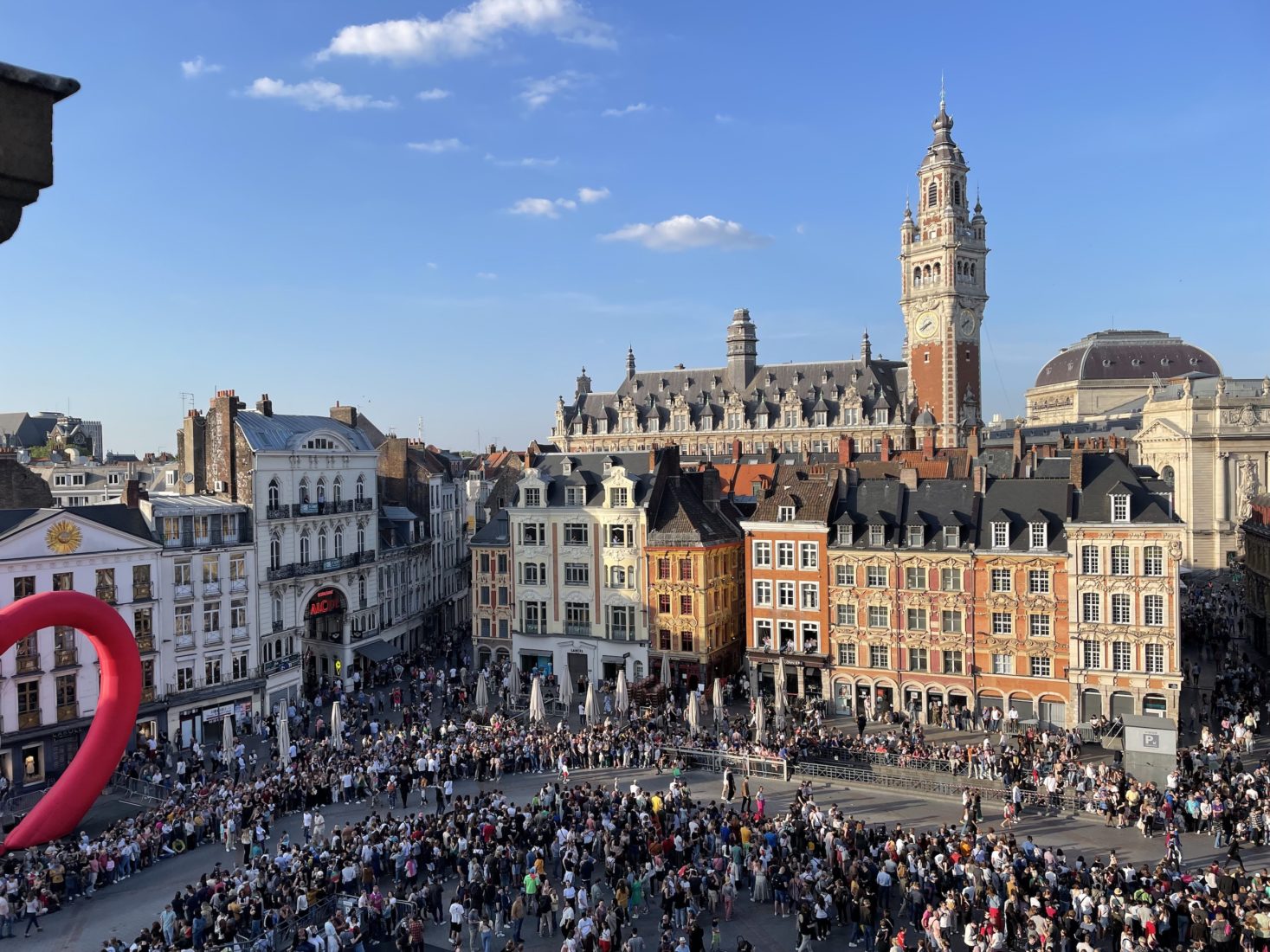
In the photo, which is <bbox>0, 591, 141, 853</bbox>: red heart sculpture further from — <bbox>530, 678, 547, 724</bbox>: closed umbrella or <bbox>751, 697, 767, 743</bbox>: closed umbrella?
<bbox>751, 697, 767, 743</bbox>: closed umbrella

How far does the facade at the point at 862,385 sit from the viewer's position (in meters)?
105

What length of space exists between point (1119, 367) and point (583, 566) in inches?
4399

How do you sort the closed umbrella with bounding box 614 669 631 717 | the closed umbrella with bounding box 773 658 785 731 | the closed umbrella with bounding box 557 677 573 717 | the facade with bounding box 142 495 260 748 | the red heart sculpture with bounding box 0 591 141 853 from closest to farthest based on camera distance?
the red heart sculpture with bounding box 0 591 141 853, the closed umbrella with bounding box 773 658 785 731, the closed umbrella with bounding box 614 669 631 717, the facade with bounding box 142 495 260 748, the closed umbrella with bounding box 557 677 573 717

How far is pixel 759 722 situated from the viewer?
4147cm

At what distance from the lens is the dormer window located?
44156 mm

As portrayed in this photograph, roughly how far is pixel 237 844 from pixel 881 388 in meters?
86.8

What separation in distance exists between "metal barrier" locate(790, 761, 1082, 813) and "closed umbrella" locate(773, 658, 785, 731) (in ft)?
18.8

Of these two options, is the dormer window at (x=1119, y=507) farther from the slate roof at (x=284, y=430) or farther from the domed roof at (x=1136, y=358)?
the domed roof at (x=1136, y=358)

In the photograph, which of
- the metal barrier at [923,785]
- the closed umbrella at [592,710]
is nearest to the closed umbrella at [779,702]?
the metal barrier at [923,785]

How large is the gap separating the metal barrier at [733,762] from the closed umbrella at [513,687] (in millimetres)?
14838

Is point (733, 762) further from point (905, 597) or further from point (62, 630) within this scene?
point (62, 630)

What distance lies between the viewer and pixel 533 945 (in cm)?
2417

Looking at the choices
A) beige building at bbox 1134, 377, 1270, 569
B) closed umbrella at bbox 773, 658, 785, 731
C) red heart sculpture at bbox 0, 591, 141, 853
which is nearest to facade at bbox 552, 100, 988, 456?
beige building at bbox 1134, 377, 1270, 569

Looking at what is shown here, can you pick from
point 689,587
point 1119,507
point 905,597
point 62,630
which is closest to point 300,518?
point 62,630
